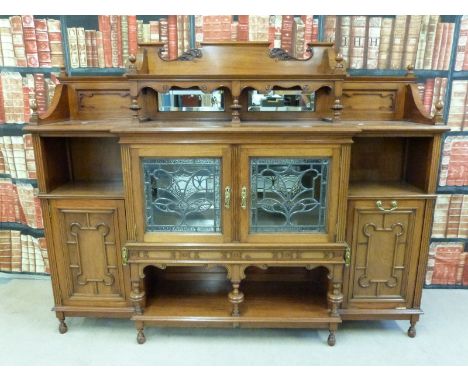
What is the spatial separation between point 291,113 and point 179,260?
104cm

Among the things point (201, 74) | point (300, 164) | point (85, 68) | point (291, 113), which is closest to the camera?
point (300, 164)

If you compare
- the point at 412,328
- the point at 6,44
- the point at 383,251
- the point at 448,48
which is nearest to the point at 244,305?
the point at 383,251

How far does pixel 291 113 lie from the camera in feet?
6.88

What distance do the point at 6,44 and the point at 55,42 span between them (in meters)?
0.32

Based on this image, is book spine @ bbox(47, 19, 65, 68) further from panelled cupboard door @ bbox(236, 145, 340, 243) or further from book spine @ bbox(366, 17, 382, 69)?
book spine @ bbox(366, 17, 382, 69)

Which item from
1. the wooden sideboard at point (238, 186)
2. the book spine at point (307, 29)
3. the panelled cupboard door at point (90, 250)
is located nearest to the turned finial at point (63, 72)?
the wooden sideboard at point (238, 186)

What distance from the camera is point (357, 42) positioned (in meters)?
2.22

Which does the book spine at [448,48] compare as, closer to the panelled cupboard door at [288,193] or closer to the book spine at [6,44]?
the panelled cupboard door at [288,193]

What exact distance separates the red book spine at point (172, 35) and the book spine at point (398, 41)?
133 cm

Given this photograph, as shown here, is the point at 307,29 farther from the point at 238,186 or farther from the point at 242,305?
the point at 242,305

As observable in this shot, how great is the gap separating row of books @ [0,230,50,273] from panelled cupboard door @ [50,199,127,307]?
2.35ft

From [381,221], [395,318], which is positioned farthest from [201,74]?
[395,318]

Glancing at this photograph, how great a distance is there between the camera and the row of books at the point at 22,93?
92.0 inches

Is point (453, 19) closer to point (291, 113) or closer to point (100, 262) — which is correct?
point (291, 113)
